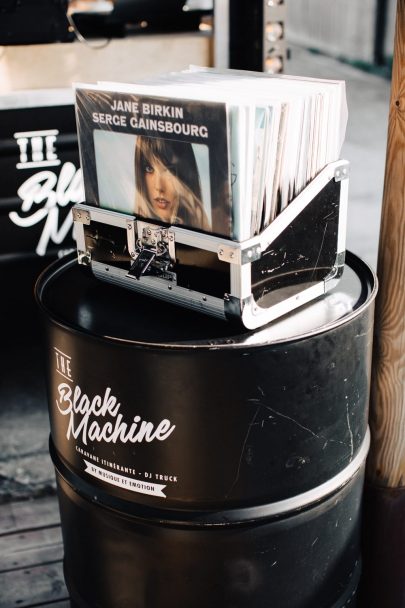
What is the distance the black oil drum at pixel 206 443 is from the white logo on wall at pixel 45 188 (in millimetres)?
1696

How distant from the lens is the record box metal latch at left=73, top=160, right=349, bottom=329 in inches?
55.7

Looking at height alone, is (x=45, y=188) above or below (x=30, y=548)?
above

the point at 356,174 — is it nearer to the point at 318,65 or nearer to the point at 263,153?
the point at 263,153

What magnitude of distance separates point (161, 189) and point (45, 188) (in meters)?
1.91

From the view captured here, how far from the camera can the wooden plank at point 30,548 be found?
2447mm

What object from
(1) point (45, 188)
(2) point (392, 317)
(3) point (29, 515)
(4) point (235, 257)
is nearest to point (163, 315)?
(4) point (235, 257)

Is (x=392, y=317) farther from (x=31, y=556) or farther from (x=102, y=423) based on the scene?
(x=31, y=556)

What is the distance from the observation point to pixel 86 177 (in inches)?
62.9

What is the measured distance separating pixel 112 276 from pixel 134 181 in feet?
0.72

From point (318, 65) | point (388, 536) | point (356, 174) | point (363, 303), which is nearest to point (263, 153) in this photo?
point (363, 303)

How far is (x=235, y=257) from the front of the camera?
1.38 metres

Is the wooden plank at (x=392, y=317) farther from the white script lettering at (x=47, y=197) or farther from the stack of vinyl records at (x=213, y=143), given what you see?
the white script lettering at (x=47, y=197)

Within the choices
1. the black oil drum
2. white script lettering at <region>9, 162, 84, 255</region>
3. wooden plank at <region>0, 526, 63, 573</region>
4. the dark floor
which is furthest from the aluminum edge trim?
white script lettering at <region>9, 162, 84, 255</region>

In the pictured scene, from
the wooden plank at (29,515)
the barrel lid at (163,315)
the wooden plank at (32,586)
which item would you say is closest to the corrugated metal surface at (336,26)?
the wooden plank at (29,515)
